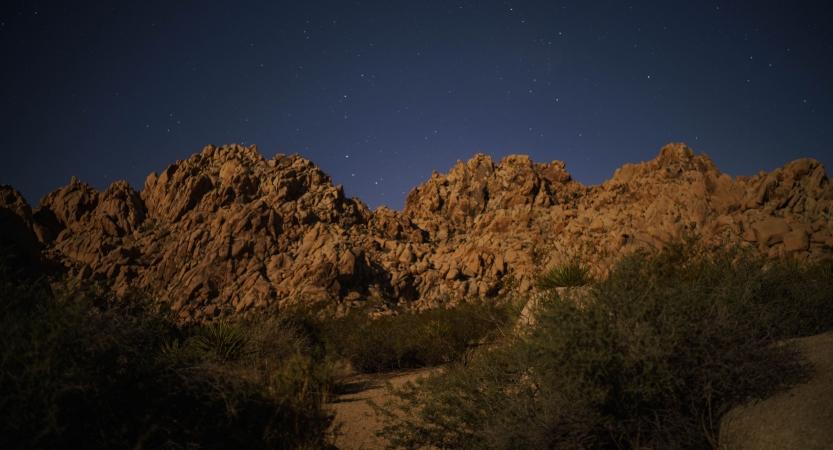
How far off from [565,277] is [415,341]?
8192 mm

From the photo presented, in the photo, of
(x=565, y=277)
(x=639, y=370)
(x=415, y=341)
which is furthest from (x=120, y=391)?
(x=415, y=341)

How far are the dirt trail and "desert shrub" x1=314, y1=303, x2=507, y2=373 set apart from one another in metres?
0.98

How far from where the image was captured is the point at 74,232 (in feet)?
167

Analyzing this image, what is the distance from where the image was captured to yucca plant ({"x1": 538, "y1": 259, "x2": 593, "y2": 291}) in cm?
1189

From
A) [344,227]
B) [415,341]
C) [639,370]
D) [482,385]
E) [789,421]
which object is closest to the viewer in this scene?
[789,421]

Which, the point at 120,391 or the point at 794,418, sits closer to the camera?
the point at 120,391

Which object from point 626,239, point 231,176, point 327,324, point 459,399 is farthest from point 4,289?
point 231,176

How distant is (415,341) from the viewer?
59.8 ft

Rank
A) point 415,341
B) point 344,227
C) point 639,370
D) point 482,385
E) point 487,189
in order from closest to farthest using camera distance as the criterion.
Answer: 1. point 639,370
2. point 482,385
3. point 415,341
4. point 344,227
5. point 487,189

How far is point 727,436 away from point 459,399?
3.85 meters

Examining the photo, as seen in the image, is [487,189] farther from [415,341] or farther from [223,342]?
[223,342]

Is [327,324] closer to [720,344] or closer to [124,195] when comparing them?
[720,344]

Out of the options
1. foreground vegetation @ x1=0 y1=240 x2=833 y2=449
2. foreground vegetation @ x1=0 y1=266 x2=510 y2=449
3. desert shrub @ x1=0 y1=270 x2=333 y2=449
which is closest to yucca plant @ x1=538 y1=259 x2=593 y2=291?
foreground vegetation @ x1=0 y1=240 x2=833 y2=449

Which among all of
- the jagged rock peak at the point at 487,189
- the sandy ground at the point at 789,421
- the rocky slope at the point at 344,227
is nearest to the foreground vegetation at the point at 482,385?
the sandy ground at the point at 789,421
